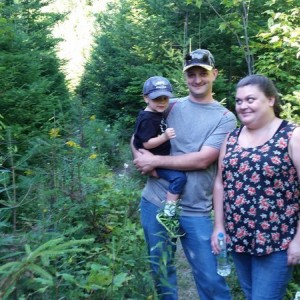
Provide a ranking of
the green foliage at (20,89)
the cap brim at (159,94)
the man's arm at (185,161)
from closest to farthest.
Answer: the man's arm at (185,161) → the cap brim at (159,94) → the green foliage at (20,89)

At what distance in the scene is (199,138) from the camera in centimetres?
303

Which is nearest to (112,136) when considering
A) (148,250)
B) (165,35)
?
(165,35)

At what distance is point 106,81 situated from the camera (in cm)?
1373

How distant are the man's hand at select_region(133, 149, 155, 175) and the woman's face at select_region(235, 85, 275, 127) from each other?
77cm

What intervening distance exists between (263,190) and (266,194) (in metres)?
0.03

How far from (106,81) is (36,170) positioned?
9.86 m

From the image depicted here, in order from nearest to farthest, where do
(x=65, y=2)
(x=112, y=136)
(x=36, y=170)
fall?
(x=36, y=170) → (x=112, y=136) → (x=65, y=2)

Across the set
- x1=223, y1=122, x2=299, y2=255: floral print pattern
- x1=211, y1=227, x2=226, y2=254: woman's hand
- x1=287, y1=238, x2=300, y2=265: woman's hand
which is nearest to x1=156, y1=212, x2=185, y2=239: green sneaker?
x1=211, y1=227, x2=226, y2=254: woman's hand

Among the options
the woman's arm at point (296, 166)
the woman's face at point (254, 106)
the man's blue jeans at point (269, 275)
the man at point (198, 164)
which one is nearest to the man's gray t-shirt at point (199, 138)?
the man at point (198, 164)

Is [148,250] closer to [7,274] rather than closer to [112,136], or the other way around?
[7,274]

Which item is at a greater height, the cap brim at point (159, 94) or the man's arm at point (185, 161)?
the cap brim at point (159, 94)

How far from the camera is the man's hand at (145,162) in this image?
123 inches

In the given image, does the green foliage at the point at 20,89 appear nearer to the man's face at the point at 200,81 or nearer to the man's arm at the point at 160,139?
the man's arm at the point at 160,139

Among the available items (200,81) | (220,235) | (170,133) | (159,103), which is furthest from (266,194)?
(159,103)
